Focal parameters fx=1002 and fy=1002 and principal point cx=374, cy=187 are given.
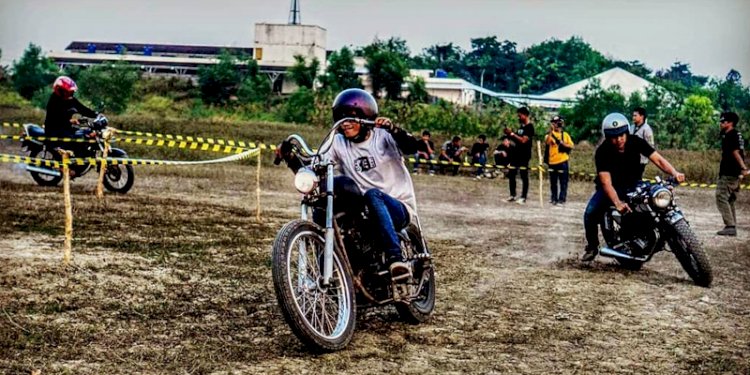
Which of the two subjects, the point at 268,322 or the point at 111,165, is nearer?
the point at 268,322

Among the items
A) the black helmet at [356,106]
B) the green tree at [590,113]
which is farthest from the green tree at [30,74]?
the black helmet at [356,106]

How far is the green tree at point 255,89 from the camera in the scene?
5684 centimetres

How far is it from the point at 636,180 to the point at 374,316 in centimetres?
417

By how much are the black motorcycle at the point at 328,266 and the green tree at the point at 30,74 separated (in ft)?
189

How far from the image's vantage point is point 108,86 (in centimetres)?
5562

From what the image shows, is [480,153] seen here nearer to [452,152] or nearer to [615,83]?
[452,152]

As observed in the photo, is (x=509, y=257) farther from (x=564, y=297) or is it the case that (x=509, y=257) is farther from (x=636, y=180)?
(x=564, y=297)

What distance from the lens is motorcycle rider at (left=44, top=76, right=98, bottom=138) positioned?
49.4ft

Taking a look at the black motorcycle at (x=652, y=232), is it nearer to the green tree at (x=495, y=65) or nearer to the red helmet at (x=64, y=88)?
the red helmet at (x=64, y=88)

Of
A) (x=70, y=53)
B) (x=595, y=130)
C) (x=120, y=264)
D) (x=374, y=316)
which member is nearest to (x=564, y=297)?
(x=374, y=316)

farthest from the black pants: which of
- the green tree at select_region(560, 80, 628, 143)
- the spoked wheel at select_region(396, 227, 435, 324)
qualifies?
the green tree at select_region(560, 80, 628, 143)

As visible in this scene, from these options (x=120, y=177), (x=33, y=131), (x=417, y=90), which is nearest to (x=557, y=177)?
(x=120, y=177)

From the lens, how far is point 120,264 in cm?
874

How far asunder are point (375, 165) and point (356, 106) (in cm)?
50
